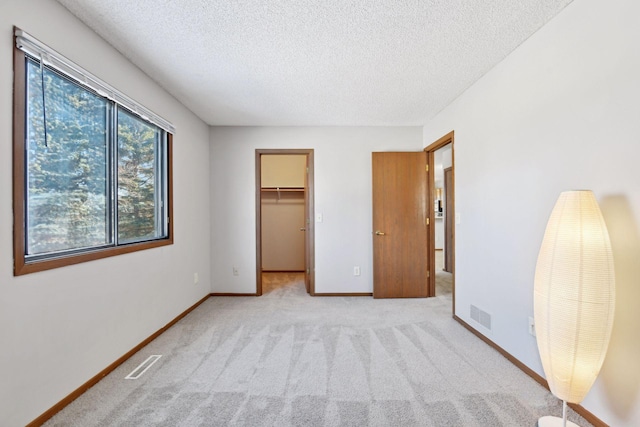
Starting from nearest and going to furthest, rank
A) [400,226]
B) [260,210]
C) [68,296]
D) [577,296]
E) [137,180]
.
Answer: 1. [577,296]
2. [68,296]
3. [137,180]
4. [400,226]
5. [260,210]

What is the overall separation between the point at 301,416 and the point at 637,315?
176cm

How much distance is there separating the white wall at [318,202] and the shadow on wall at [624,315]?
2.74 m

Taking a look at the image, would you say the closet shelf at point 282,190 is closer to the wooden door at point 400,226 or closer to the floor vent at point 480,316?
the wooden door at point 400,226

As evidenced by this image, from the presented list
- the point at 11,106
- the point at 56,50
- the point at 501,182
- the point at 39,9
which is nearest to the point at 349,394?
the point at 501,182

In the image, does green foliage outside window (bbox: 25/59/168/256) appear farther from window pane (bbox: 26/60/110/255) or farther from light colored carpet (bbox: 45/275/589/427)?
light colored carpet (bbox: 45/275/589/427)

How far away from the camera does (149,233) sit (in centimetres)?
277

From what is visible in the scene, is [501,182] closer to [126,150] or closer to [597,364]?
[597,364]

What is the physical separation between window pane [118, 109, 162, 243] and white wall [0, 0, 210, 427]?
20 centimetres

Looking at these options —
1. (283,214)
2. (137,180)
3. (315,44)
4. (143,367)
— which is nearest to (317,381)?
(143,367)

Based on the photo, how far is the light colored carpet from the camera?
161 cm

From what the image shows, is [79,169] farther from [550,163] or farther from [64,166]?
[550,163]

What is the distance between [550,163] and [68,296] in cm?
313

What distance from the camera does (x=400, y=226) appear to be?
3.95 m

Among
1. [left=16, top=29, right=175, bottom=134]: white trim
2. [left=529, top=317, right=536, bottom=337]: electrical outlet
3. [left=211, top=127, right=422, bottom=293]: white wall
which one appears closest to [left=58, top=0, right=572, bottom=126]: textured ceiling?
[left=16, top=29, right=175, bottom=134]: white trim
